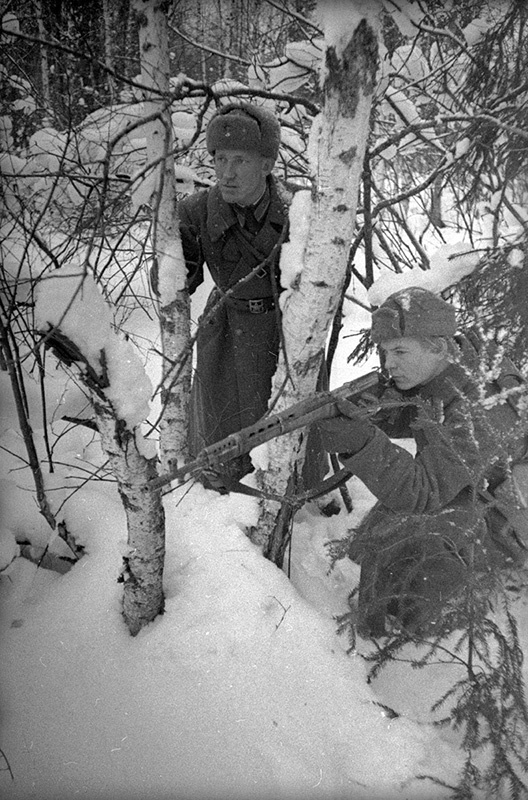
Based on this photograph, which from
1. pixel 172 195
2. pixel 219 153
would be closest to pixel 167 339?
pixel 172 195

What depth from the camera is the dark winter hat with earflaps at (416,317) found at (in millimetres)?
1868

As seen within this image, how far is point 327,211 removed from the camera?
5.27ft

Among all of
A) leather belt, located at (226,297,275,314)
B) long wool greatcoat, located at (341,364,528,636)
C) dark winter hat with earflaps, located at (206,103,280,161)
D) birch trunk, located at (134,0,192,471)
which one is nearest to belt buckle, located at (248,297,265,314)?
leather belt, located at (226,297,275,314)

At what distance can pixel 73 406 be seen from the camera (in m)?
1.94

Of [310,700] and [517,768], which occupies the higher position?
[310,700]

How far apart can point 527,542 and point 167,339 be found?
1.84 meters

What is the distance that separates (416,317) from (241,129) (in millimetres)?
1033

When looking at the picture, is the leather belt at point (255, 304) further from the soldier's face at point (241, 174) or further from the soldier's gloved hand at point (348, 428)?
the soldier's gloved hand at point (348, 428)

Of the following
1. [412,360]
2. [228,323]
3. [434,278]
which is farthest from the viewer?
[228,323]

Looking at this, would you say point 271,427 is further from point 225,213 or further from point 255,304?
point 225,213

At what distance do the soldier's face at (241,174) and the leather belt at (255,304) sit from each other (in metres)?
0.44

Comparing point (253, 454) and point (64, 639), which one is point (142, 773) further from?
point (253, 454)

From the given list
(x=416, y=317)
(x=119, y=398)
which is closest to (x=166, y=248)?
(x=119, y=398)

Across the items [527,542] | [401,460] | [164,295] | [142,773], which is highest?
[164,295]
